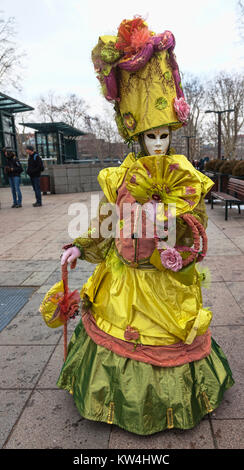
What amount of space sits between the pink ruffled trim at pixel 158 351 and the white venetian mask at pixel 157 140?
1.02 meters

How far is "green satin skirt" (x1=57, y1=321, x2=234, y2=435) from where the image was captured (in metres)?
1.70

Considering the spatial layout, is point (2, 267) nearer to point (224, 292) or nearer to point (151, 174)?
point (224, 292)

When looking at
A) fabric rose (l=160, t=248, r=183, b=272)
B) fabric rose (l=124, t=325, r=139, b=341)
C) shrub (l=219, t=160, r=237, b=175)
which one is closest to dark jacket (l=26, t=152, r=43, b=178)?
shrub (l=219, t=160, r=237, b=175)

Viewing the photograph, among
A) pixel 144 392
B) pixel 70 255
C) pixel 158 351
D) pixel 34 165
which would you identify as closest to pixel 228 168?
pixel 34 165

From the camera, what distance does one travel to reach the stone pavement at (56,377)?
1.75 meters

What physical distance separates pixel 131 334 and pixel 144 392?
28 cm

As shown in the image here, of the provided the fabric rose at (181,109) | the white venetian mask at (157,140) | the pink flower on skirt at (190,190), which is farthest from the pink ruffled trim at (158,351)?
the fabric rose at (181,109)

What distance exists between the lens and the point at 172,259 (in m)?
1.60

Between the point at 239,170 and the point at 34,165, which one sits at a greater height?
the point at 34,165

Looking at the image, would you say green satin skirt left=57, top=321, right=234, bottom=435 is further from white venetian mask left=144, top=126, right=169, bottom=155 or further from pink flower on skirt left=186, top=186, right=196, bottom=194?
white venetian mask left=144, top=126, right=169, bottom=155

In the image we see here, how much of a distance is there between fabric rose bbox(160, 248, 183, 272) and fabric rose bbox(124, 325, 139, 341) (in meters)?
0.40

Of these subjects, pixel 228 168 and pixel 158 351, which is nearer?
pixel 158 351

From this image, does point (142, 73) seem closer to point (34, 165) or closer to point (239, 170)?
point (239, 170)

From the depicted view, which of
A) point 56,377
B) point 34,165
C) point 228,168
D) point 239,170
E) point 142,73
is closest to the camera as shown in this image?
point 142,73
